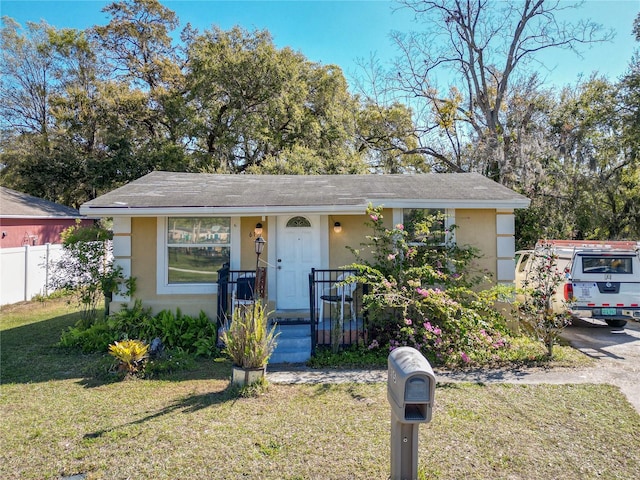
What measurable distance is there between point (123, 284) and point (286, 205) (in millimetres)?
3562

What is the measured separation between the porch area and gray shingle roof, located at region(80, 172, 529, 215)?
4.31 ft

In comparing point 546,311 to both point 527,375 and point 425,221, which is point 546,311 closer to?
point 527,375

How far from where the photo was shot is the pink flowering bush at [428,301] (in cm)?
612

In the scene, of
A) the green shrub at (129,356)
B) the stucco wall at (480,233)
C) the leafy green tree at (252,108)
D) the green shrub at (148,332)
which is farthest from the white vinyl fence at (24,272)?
the stucco wall at (480,233)

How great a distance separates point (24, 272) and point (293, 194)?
9.02 m

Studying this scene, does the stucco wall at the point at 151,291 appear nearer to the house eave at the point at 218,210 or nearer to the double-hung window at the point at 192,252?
the double-hung window at the point at 192,252

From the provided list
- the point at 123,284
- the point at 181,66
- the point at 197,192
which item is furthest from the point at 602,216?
the point at 181,66

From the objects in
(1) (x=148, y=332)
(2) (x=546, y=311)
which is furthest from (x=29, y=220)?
(2) (x=546, y=311)

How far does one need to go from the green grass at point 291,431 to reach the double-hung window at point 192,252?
241cm

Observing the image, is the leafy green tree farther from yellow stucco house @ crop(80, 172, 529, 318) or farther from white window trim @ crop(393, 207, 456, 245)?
yellow stucco house @ crop(80, 172, 529, 318)

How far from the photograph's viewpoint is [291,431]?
3875mm

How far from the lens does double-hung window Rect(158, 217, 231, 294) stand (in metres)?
7.55

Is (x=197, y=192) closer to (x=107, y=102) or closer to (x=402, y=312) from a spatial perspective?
(x=402, y=312)

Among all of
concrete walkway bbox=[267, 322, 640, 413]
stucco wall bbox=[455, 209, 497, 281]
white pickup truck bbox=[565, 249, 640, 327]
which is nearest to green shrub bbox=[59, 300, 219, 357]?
concrete walkway bbox=[267, 322, 640, 413]
